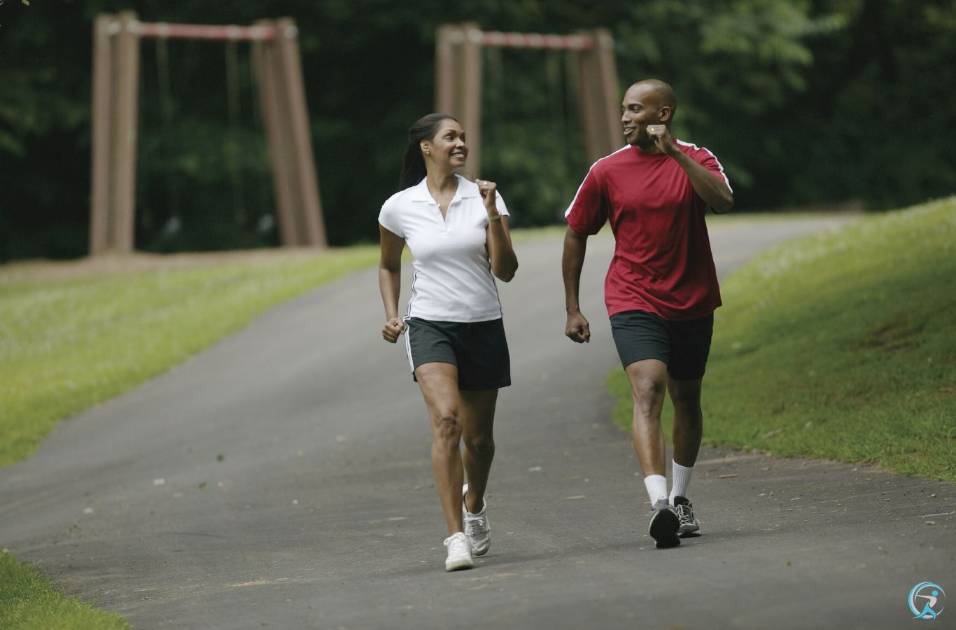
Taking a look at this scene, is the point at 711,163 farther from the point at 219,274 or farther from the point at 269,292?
the point at 219,274

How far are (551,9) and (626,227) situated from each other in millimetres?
31570

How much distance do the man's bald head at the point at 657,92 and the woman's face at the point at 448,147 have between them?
84 cm

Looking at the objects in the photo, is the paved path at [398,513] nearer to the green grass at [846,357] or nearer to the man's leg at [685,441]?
the man's leg at [685,441]

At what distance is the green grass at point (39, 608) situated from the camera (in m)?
7.50

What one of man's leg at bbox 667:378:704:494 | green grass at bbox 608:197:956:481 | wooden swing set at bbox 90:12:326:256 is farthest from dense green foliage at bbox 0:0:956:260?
man's leg at bbox 667:378:704:494

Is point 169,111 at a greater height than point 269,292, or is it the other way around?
point 169,111

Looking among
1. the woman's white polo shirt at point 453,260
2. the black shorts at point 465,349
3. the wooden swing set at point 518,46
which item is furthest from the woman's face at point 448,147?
the wooden swing set at point 518,46

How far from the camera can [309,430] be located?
581 inches

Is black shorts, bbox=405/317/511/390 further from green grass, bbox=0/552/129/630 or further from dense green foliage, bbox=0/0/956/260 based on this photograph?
dense green foliage, bbox=0/0/956/260

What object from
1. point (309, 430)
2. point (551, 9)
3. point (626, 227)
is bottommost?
point (309, 430)

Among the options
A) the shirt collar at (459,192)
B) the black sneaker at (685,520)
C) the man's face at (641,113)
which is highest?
the man's face at (641,113)

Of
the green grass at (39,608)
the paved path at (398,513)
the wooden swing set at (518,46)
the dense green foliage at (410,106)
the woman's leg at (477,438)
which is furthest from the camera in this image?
the dense green foliage at (410,106)

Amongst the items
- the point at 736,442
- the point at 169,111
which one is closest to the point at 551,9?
the point at 169,111

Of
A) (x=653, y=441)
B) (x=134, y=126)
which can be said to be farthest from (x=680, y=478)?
(x=134, y=126)
